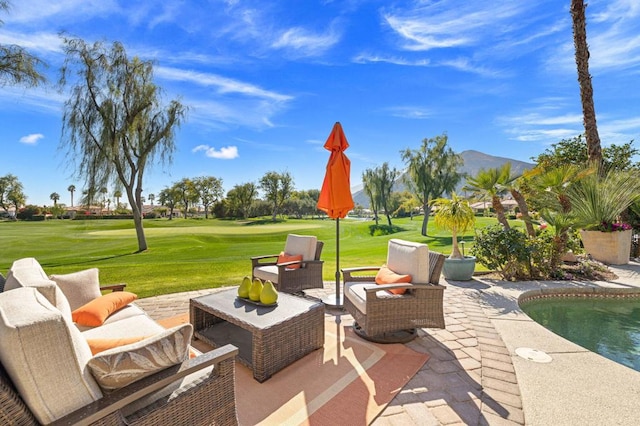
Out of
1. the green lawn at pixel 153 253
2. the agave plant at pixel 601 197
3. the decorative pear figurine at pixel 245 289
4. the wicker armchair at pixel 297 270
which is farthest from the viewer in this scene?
the agave plant at pixel 601 197

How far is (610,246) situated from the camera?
7.45 m

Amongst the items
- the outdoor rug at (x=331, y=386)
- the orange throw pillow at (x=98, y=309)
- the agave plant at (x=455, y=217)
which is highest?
the agave plant at (x=455, y=217)

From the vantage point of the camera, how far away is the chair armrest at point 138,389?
114 cm

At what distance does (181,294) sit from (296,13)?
19.2 ft

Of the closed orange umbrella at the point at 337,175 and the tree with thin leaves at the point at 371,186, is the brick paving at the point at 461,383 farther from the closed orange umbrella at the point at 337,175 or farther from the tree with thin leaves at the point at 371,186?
the tree with thin leaves at the point at 371,186

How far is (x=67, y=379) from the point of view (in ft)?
3.79

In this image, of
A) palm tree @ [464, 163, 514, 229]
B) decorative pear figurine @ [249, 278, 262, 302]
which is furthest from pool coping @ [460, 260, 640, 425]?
palm tree @ [464, 163, 514, 229]

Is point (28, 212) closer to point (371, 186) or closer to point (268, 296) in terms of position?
point (268, 296)

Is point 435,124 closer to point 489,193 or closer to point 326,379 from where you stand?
point 489,193

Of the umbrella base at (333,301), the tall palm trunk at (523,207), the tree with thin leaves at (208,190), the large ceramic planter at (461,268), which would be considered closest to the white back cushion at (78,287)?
the umbrella base at (333,301)

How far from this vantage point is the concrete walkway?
1958mm

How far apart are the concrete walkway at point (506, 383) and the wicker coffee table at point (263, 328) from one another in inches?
37.1

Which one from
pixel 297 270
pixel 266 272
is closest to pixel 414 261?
pixel 297 270

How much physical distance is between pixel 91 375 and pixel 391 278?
2717 mm
